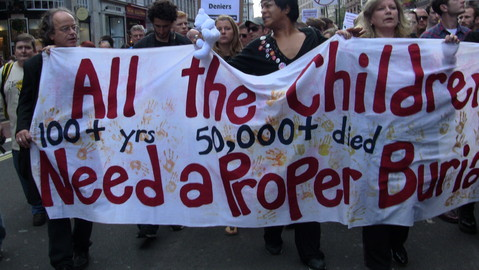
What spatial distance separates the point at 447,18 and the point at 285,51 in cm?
196

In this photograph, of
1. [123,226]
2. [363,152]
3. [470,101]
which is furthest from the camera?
[123,226]

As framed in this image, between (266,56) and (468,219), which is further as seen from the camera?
(468,219)

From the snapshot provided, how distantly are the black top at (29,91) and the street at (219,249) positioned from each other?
1.14 m

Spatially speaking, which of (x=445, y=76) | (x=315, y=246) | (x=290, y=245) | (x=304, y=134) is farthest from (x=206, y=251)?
(x=445, y=76)

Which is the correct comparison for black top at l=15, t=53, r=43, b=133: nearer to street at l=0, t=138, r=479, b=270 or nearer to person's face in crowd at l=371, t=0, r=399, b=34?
street at l=0, t=138, r=479, b=270

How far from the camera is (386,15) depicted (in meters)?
3.28

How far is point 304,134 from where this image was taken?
10.1 feet

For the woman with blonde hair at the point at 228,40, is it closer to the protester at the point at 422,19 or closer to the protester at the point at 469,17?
the protester at the point at 469,17

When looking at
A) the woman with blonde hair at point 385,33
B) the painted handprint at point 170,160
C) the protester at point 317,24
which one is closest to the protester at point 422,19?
the protester at point 317,24

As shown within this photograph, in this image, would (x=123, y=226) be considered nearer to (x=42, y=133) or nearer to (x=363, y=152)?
(x=42, y=133)

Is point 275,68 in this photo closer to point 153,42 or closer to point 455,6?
point 153,42

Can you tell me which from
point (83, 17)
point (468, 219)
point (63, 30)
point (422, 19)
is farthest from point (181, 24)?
point (83, 17)

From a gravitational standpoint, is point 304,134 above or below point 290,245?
above

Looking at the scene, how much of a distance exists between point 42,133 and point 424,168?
257cm
